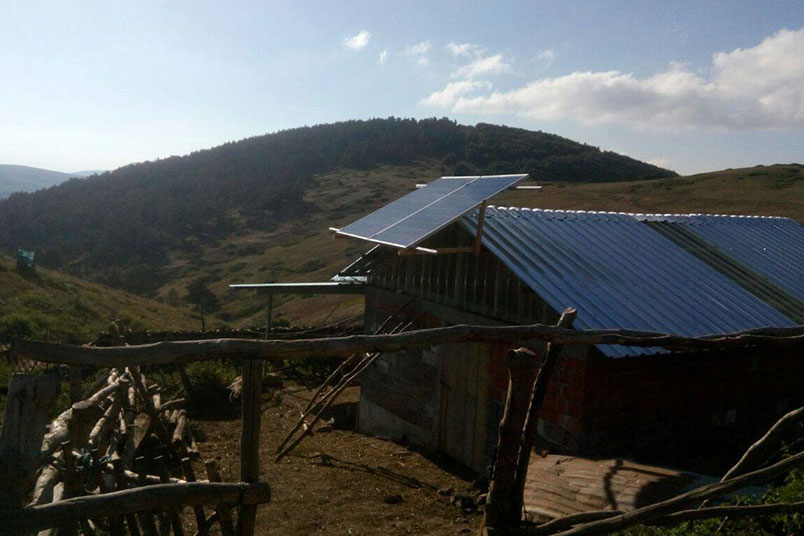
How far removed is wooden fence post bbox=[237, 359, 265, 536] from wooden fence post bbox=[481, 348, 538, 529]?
1.29 m

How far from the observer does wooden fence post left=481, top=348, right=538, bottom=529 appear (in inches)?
141

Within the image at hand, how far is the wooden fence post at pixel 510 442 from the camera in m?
3.58

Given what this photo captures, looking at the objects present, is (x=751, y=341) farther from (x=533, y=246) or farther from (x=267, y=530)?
(x=267, y=530)

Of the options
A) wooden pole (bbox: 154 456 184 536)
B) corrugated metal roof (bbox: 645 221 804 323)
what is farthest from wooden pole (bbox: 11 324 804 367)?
corrugated metal roof (bbox: 645 221 804 323)

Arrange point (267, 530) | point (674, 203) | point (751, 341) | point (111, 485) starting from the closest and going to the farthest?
point (751, 341) → point (111, 485) → point (267, 530) → point (674, 203)

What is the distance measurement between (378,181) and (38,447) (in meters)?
71.8

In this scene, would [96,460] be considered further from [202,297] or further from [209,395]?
[202,297]

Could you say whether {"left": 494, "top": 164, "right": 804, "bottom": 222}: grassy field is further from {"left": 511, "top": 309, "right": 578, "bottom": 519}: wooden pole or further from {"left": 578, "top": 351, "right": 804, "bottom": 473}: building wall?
{"left": 511, "top": 309, "right": 578, "bottom": 519}: wooden pole

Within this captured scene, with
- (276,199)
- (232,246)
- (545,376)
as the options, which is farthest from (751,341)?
(276,199)

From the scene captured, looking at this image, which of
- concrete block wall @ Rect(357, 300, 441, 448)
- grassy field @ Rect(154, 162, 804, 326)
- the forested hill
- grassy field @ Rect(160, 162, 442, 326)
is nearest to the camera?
concrete block wall @ Rect(357, 300, 441, 448)

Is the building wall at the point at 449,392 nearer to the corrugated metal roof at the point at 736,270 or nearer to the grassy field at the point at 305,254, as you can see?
the corrugated metal roof at the point at 736,270

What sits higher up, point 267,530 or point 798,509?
point 798,509

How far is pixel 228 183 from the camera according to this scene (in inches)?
2808

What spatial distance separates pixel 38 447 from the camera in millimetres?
2916
